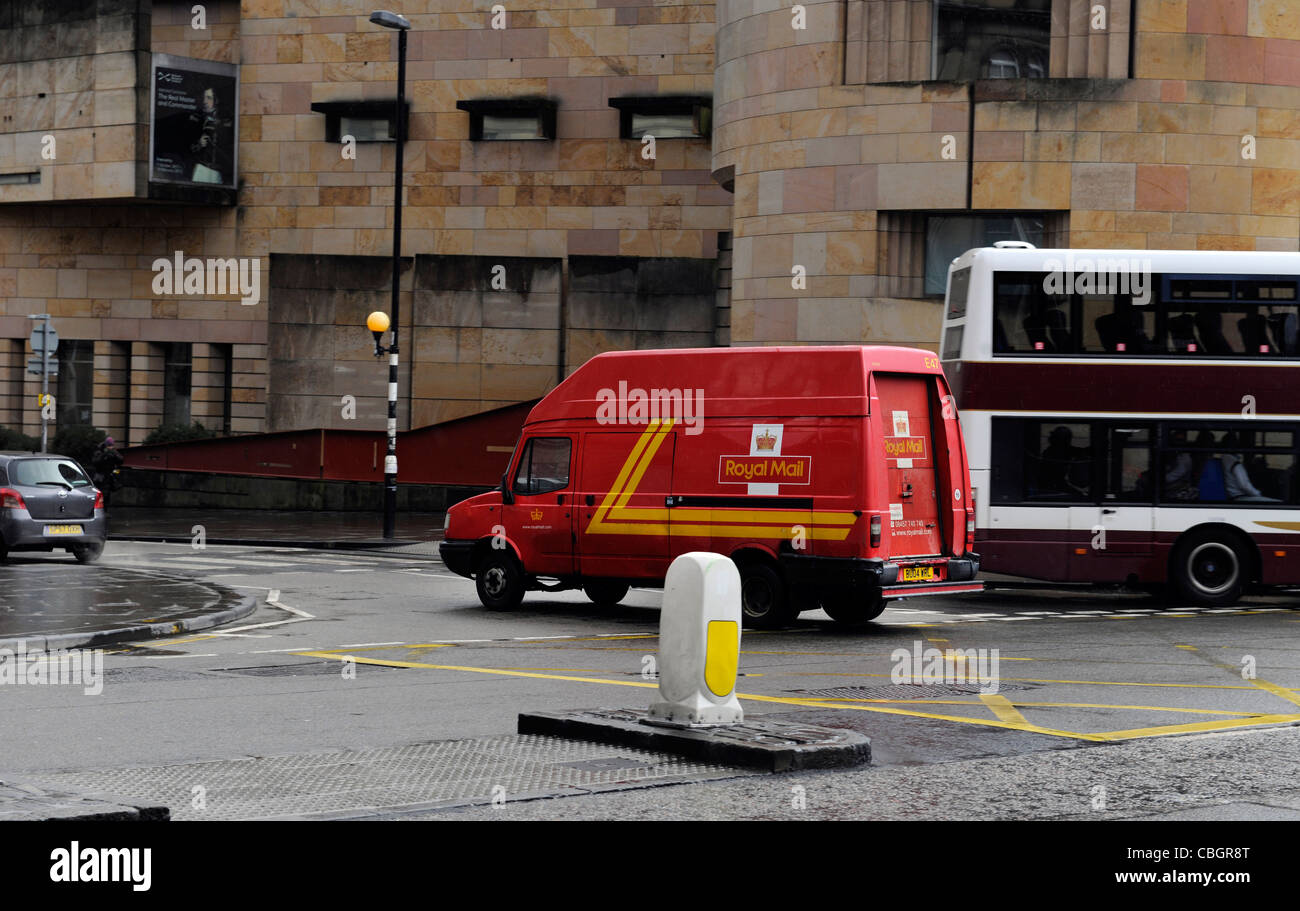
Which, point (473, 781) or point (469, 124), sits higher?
point (469, 124)

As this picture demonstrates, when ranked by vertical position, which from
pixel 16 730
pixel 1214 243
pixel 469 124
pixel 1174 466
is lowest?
pixel 16 730

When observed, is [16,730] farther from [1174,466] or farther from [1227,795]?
[1174,466]

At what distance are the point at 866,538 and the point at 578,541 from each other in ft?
11.1

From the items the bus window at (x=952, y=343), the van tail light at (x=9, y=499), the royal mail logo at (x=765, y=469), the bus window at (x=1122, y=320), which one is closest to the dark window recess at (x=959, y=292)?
the bus window at (x=952, y=343)

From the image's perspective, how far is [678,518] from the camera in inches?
685

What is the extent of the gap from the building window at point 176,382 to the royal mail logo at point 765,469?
107 ft

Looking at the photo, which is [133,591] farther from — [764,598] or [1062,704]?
[1062,704]

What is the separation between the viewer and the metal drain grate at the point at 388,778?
738cm

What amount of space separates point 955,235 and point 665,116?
10.7 meters

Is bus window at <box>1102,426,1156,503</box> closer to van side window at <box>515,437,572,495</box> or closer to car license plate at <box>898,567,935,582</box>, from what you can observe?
Answer: car license plate at <box>898,567,935,582</box>

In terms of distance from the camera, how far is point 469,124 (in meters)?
42.9

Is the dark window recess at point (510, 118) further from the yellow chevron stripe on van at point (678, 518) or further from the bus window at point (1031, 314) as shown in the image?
the yellow chevron stripe on van at point (678, 518)

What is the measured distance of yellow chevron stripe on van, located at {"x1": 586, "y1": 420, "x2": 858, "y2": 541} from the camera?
16422mm
